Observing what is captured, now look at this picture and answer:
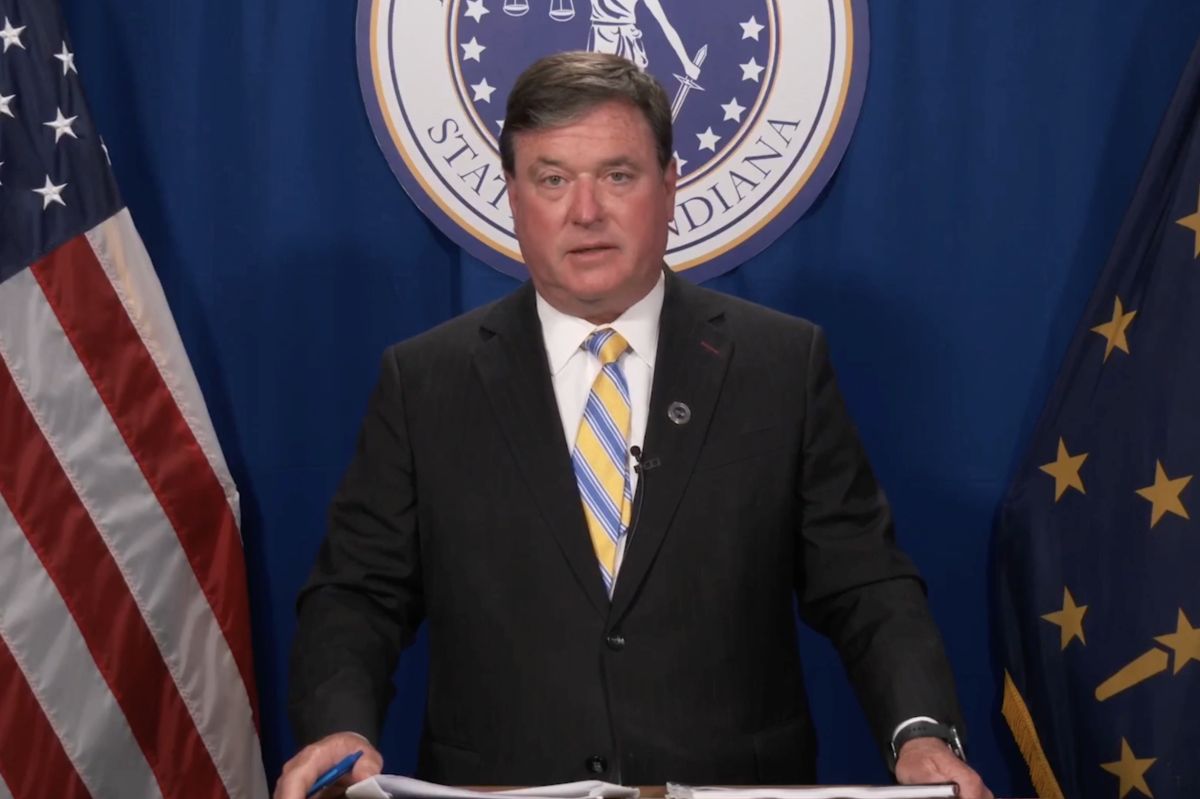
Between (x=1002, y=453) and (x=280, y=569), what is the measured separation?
Result: 4.92 feet

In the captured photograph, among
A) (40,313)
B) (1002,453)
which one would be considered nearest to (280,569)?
(40,313)

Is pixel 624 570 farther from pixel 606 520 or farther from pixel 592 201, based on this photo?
pixel 592 201

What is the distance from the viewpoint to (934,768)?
5.79ft

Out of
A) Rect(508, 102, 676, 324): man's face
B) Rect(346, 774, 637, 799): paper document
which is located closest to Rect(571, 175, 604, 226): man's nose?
Rect(508, 102, 676, 324): man's face

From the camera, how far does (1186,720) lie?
259 centimetres

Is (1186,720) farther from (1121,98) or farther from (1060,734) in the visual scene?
(1121,98)

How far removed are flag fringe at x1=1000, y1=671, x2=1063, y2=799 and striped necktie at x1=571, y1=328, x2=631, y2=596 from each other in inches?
43.5

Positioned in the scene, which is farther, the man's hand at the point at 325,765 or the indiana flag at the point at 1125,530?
the indiana flag at the point at 1125,530

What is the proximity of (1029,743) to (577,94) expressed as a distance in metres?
1.53

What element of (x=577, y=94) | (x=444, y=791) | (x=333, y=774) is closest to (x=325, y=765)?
(x=333, y=774)

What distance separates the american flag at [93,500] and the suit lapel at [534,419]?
2.70 ft

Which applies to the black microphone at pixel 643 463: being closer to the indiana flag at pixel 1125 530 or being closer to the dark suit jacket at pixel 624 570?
the dark suit jacket at pixel 624 570

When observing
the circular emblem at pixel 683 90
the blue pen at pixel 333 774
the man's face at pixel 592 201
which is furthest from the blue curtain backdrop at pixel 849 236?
the blue pen at pixel 333 774

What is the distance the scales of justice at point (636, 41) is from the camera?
2873 mm
